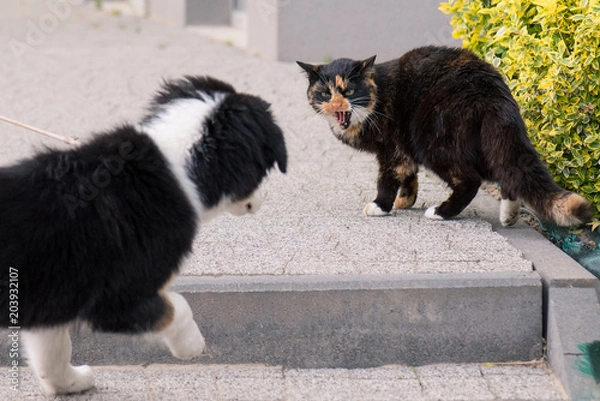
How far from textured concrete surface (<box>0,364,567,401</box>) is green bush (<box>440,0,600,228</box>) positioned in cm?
137

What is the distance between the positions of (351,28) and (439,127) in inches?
196

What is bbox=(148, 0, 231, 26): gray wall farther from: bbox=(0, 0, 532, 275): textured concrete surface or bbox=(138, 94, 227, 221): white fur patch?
bbox=(138, 94, 227, 221): white fur patch

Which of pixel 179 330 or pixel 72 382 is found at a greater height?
pixel 179 330

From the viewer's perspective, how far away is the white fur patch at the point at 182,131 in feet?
10.4

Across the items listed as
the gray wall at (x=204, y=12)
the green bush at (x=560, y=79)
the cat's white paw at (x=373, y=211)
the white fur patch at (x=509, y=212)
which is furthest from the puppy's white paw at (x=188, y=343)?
the gray wall at (x=204, y=12)

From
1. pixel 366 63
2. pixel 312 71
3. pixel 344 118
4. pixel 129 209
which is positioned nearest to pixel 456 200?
pixel 344 118

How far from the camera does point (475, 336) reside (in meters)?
3.88

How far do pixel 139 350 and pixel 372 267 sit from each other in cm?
115

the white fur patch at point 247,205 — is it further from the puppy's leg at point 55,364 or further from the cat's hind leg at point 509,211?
the cat's hind leg at point 509,211

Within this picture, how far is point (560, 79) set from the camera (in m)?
4.67

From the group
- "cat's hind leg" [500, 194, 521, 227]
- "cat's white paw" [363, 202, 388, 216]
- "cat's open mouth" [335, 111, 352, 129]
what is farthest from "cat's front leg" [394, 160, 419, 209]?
"cat's hind leg" [500, 194, 521, 227]

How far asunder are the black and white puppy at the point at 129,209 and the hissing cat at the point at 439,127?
166 centimetres

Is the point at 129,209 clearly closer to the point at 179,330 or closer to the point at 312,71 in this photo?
the point at 179,330

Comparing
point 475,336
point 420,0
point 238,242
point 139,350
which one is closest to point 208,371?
point 139,350
